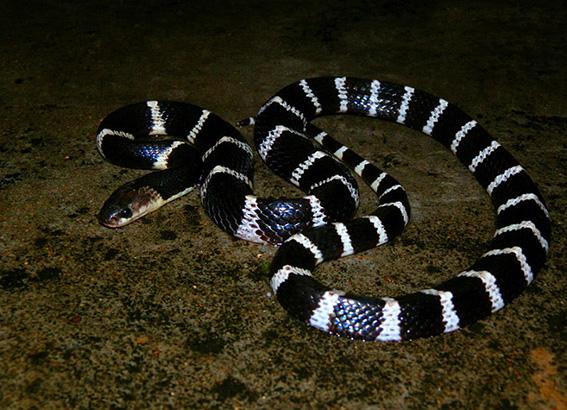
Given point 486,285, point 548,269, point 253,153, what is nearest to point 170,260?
point 253,153

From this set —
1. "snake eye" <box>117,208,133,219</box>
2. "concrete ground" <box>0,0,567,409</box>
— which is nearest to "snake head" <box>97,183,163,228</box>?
"snake eye" <box>117,208,133,219</box>

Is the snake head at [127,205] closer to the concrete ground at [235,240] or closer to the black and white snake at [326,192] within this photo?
the black and white snake at [326,192]

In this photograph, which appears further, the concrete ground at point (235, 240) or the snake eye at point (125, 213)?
the snake eye at point (125, 213)

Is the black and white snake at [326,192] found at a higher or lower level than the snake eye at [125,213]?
higher

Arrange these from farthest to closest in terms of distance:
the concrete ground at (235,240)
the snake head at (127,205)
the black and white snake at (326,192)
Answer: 1. the snake head at (127,205)
2. the black and white snake at (326,192)
3. the concrete ground at (235,240)

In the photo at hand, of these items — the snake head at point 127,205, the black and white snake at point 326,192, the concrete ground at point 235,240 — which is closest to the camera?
the concrete ground at point 235,240

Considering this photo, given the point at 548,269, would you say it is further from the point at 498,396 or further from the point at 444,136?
the point at 444,136

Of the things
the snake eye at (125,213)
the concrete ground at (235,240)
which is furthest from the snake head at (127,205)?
the concrete ground at (235,240)

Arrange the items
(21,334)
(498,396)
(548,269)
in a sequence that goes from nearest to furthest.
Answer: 1. (498,396)
2. (21,334)
3. (548,269)
